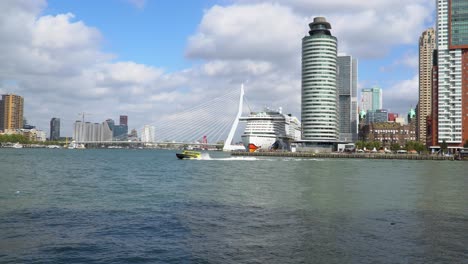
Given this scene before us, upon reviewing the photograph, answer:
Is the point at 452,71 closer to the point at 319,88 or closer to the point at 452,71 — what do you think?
the point at 452,71

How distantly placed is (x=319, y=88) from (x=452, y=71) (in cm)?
5281

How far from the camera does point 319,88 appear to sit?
182 meters

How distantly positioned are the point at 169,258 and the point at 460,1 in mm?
153687

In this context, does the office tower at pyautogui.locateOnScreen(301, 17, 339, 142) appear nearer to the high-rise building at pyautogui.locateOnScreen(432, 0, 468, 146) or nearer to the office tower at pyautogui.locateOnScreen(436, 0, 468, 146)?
the high-rise building at pyautogui.locateOnScreen(432, 0, 468, 146)

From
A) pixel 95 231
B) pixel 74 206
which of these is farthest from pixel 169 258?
pixel 74 206

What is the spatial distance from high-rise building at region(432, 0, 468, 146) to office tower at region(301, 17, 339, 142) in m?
45.8

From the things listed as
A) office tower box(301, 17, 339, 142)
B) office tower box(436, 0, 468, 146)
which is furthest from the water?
office tower box(301, 17, 339, 142)

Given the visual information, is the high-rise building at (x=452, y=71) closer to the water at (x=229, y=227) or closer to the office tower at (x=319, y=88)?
the office tower at (x=319, y=88)

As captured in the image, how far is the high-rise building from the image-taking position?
140875 millimetres

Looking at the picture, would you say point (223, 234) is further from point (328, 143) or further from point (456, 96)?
point (328, 143)

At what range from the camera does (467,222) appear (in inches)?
839

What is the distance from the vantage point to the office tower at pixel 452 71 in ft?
462

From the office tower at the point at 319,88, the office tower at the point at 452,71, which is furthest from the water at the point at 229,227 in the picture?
the office tower at the point at 319,88

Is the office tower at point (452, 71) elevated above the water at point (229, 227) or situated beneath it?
elevated above
